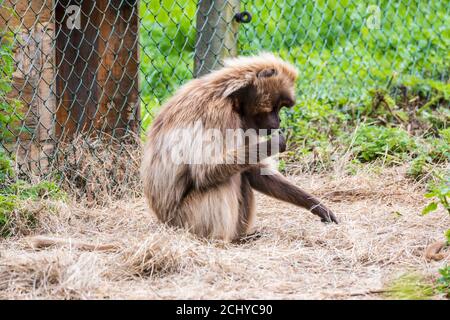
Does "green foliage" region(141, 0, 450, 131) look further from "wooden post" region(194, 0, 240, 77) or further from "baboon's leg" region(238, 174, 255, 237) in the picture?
"baboon's leg" region(238, 174, 255, 237)

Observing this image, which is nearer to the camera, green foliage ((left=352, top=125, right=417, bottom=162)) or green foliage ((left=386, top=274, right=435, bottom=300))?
green foliage ((left=386, top=274, right=435, bottom=300))

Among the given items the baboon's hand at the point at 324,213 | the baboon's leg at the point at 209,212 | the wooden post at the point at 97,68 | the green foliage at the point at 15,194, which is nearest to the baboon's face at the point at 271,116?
the baboon's leg at the point at 209,212

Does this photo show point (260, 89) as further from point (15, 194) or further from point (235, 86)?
point (15, 194)

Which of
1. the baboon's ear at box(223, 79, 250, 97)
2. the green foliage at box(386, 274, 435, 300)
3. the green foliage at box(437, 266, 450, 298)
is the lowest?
the green foliage at box(386, 274, 435, 300)

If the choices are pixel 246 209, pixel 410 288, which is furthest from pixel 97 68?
pixel 410 288

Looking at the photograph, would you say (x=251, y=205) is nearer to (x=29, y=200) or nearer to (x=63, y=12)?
(x=29, y=200)

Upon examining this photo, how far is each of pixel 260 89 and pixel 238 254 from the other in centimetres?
114

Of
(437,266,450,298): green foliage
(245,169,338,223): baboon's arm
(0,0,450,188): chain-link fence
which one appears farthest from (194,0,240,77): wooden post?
(437,266,450,298): green foliage

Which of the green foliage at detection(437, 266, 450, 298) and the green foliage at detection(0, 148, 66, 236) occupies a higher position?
the green foliage at detection(0, 148, 66, 236)

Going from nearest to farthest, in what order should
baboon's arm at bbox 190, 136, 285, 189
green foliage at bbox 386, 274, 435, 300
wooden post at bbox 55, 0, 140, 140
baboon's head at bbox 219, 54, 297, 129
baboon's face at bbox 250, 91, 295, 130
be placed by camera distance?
Result: 1. green foliage at bbox 386, 274, 435, 300
2. baboon's arm at bbox 190, 136, 285, 189
3. baboon's head at bbox 219, 54, 297, 129
4. baboon's face at bbox 250, 91, 295, 130
5. wooden post at bbox 55, 0, 140, 140

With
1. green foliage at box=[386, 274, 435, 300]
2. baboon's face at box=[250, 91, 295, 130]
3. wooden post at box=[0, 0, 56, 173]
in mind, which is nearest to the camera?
green foliage at box=[386, 274, 435, 300]

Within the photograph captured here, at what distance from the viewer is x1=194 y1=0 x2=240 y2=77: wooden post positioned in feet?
20.6

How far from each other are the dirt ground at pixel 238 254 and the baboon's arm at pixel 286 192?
0.31 feet

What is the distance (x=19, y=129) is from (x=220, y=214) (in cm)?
154
